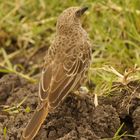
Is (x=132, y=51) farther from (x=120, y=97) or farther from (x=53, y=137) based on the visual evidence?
(x=53, y=137)

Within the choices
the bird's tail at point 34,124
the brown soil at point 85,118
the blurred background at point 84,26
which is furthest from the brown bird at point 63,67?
the blurred background at point 84,26

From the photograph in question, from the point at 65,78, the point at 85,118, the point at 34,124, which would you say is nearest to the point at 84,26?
the point at 65,78

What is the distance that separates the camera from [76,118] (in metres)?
6.25

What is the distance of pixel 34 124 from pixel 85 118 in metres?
0.54

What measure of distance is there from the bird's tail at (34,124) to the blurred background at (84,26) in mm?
1034

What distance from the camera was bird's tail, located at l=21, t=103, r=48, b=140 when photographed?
590cm

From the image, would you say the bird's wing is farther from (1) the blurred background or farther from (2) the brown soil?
(1) the blurred background

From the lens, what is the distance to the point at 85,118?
6234 millimetres

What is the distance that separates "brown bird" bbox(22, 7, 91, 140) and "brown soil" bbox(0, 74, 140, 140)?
6.5 inches

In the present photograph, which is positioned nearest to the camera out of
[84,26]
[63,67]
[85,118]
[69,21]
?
[85,118]

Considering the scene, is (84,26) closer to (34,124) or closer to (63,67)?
(63,67)

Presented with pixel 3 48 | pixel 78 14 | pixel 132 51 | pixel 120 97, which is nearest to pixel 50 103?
pixel 120 97

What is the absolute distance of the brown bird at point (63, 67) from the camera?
19.7 feet

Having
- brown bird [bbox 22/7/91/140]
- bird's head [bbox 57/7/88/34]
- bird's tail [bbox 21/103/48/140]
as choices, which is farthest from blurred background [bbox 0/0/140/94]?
bird's tail [bbox 21/103/48/140]
